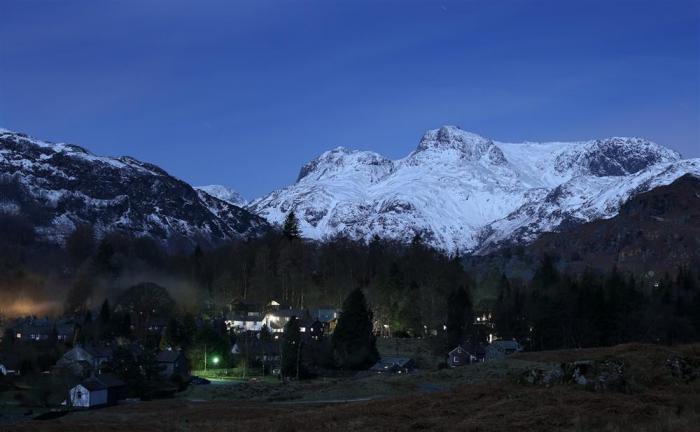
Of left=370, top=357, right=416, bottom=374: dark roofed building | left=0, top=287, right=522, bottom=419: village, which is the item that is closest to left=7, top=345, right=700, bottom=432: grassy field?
left=0, top=287, right=522, bottom=419: village

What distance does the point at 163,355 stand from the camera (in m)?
98.5

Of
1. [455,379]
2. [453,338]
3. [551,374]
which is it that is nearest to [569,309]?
[453,338]

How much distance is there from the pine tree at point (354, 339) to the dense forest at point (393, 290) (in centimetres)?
1955

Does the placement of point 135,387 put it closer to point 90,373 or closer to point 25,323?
point 90,373

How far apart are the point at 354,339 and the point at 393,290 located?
29.9m

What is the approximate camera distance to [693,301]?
117 meters

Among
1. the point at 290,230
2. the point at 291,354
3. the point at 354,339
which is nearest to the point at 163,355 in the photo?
the point at 291,354

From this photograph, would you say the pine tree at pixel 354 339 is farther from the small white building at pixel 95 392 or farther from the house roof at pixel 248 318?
the house roof at pixel 248 318

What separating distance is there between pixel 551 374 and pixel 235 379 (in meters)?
64.1

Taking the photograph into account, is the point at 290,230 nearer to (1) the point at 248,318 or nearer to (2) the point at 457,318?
(1) the point at 248,318

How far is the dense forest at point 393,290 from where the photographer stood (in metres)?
108

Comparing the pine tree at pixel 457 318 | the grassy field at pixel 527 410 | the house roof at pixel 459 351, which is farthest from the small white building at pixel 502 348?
the grassy field at pixel 527 410

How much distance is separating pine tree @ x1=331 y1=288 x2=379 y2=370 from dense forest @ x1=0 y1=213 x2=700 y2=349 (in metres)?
19.5

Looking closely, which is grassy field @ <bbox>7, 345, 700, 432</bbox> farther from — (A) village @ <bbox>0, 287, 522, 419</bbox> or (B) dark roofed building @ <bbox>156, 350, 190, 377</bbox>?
(B) dark roofed building @ <bbox>156, 350, 190, 377</bbox>
